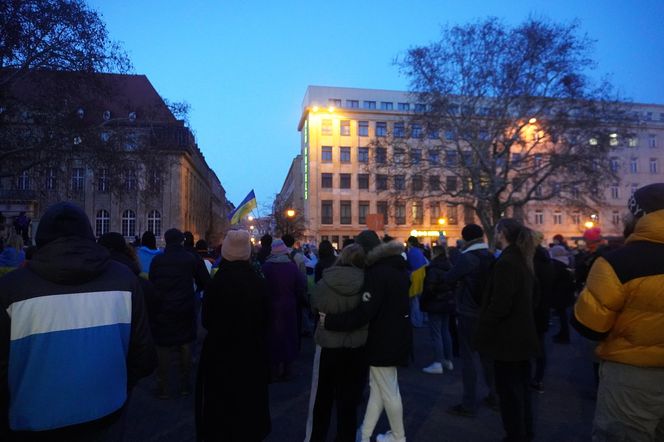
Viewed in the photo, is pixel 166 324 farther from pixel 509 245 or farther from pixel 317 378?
pixel 509 245

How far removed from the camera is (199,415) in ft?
12.5

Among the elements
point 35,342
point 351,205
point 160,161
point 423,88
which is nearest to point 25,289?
point 35,342

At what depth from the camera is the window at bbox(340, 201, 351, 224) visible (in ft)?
199

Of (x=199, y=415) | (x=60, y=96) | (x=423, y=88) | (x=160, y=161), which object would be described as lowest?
(x=199, y=415)

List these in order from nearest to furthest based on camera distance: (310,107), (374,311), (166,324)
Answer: (374,311) → (166,324) → (310,107)

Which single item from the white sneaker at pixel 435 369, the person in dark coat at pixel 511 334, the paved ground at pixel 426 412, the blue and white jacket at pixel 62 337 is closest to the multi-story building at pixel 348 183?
the white sneaker at pixel 435 369

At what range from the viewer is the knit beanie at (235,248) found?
412 cm

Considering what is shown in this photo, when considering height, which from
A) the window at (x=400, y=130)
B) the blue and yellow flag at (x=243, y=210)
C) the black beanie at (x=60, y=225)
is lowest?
the black beanie at (x=60, y=225)

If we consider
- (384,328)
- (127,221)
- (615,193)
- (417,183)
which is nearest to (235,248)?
(384,328)

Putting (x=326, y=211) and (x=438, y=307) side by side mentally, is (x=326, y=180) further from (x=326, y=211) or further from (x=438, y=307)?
(x=438, y=307)

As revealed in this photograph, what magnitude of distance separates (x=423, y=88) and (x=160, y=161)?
18.3 m

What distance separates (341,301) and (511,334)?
5.02 feet

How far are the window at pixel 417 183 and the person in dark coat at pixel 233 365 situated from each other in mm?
31021

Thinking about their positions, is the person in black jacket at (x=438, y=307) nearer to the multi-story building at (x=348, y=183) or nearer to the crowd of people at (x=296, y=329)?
the crowd of people at (x=296, y=329)
